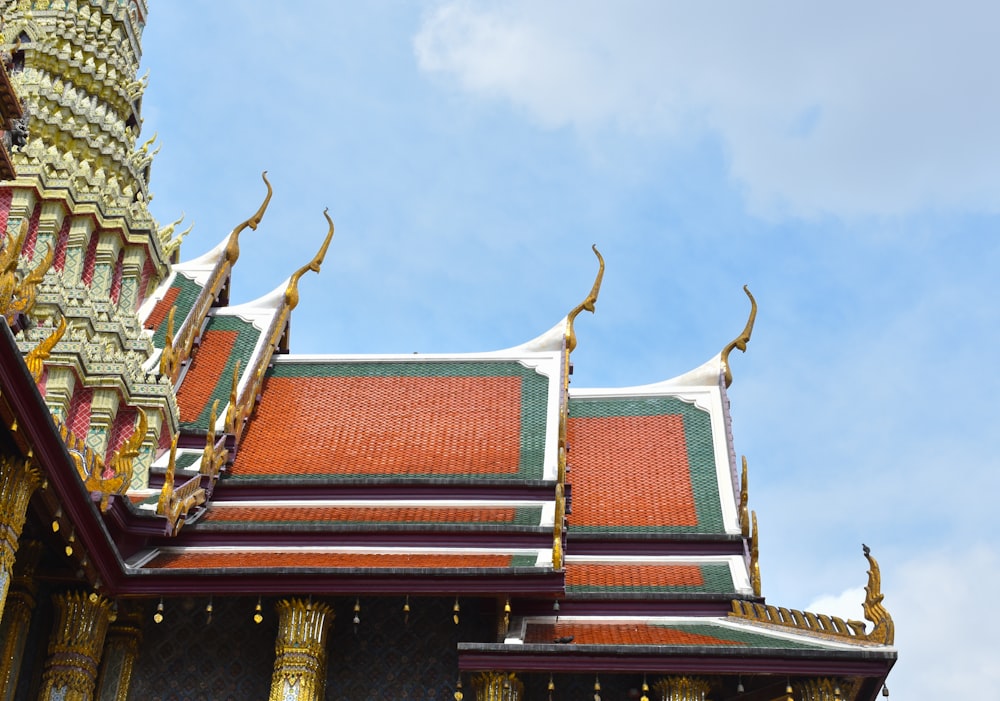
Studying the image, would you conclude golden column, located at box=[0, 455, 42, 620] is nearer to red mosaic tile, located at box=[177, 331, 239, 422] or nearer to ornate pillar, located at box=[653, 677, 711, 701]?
ornate pillar, located at box=[653, 677, 711, 701]

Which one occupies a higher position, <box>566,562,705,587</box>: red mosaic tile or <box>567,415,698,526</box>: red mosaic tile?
<box>567,415,698,526</box>: red mosaic tile

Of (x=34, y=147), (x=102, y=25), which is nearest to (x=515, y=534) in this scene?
(x=34, y=147)

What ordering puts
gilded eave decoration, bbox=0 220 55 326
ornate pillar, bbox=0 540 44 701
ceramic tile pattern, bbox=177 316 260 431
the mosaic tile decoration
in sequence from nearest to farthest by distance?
gilded eave decoration, bbox=0 220 55 326, ornate pillar, bbox=0 540 44 701, ceramic tile pattern, bbox=177 316 260 431, the mosaic tile decoration

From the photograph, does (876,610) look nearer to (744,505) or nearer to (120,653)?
(744,505)

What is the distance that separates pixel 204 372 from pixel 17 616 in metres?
5.39

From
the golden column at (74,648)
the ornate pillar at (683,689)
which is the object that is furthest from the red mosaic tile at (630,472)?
the golden column at (74,648)

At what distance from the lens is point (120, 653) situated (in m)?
12.1

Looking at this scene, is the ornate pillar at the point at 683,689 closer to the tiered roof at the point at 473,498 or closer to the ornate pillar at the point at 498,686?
the tiered roof at the point at 473,498

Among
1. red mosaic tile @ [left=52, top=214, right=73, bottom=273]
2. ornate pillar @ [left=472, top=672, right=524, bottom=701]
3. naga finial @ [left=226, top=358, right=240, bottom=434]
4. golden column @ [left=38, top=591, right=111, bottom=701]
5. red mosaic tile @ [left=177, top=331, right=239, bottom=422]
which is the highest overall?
red mosaic tile @ [left=52, top=214, right=73, bottom=273]

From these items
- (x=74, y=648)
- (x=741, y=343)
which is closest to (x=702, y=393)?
(x=741, y=343)

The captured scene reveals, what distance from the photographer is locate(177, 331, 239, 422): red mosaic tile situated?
15598 mm

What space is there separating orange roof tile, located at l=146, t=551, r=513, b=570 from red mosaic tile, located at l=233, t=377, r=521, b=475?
1.83m

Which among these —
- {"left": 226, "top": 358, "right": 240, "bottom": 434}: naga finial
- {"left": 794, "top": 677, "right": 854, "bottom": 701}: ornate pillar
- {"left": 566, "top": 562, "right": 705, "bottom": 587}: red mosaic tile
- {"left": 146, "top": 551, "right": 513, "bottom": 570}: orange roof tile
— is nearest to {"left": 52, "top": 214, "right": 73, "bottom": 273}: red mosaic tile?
{"left": 226, "top": 358, "right": 240, "bottom": 434}: naga finial

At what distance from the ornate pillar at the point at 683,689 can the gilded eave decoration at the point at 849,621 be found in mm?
1184
